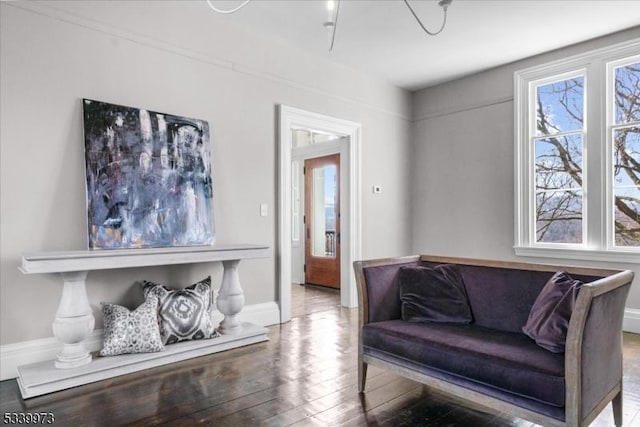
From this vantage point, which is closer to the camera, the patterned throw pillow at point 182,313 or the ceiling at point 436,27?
the patterned throw pillow at point 182,313

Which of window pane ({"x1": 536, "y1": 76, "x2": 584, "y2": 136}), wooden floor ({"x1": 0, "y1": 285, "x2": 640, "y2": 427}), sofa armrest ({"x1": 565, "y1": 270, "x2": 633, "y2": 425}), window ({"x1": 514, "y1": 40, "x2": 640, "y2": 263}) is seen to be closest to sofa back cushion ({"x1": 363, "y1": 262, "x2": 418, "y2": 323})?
wooden floor ({"x1": 0, "y1": 285, "x2": 640, "y2": 427})

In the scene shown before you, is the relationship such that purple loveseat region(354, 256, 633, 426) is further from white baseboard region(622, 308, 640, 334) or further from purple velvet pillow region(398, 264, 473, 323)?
white baseboard region(622, 308, 640, 334)

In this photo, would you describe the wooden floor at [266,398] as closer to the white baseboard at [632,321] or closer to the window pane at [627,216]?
the white baseboard at [632,321]

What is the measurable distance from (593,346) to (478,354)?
0.48 meters

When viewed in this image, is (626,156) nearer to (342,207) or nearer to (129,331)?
(342,207)

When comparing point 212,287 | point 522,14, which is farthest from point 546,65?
point 212,287

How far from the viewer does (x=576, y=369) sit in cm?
165

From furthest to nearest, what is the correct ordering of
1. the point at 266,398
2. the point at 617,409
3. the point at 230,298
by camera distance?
the point at 230,298 → the point at 266,398 → the point at 617,409

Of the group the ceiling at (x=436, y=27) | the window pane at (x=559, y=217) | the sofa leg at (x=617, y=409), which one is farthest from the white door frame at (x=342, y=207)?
the sofa leg at (x=617, y=409)

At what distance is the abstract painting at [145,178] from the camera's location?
9.86ft

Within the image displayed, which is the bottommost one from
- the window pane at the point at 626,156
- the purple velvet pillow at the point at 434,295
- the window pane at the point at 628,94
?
the purple velvet pillow at the point at 434,295

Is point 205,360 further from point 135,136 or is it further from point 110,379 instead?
point 135,136

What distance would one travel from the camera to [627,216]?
3.94 m

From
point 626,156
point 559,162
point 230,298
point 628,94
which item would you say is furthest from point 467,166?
point 230,298
